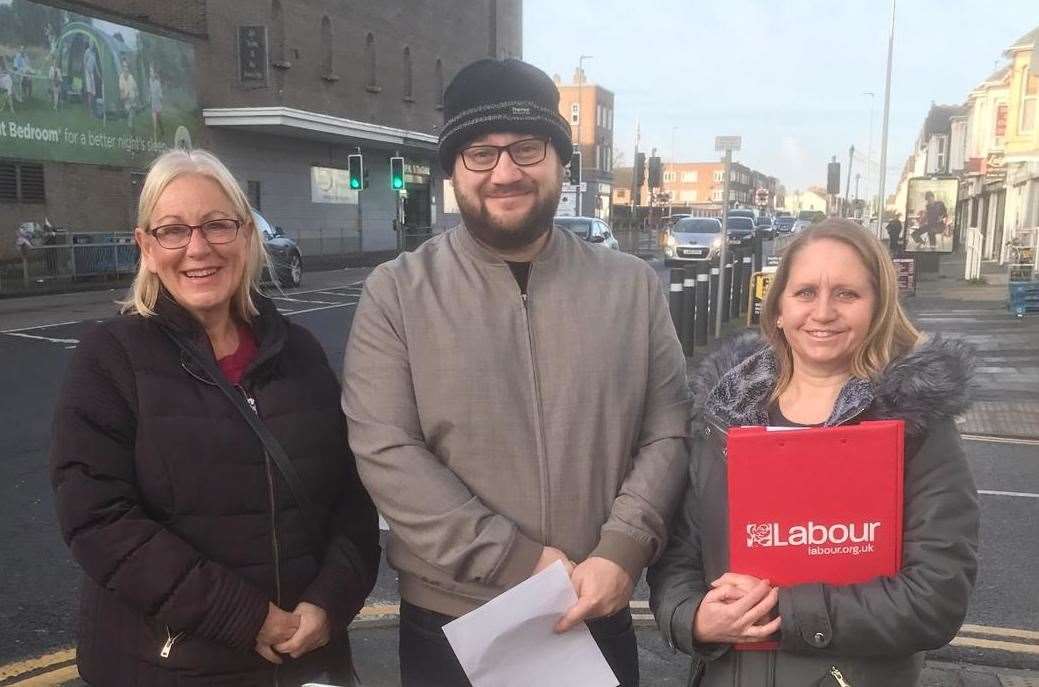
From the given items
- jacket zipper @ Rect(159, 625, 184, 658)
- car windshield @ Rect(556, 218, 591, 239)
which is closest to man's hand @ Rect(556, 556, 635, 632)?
jacket zipper @ Rect(159, 625, 184, 658)

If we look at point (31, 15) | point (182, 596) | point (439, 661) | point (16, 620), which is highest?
point (31, 15)

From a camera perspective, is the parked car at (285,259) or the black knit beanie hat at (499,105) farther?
the parked car at (285,259)

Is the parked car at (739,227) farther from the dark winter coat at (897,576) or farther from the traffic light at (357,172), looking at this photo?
the dark winter coat at (897,576)

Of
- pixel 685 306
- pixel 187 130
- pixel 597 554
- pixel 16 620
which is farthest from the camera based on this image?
pixel 187 130

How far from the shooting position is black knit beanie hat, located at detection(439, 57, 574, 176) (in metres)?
2.01

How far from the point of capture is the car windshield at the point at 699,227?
27.8 m

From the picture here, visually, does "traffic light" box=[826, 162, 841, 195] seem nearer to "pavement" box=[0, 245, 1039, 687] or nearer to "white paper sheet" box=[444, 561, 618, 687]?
"pavement" box=[0, 245, 1039, 687]

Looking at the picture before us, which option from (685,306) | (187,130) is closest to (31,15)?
(187,130)

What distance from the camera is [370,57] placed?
1342 inches

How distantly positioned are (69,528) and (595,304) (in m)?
1.26

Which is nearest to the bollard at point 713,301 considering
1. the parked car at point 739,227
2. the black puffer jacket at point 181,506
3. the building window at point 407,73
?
the black puffer jacket at point 181,506

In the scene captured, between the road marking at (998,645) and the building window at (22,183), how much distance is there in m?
20.9

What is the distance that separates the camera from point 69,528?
1824mm

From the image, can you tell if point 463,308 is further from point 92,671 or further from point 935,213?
point 935,213
